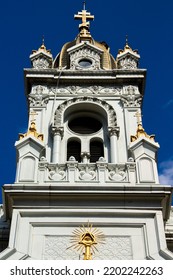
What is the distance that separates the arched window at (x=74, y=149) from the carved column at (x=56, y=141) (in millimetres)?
617

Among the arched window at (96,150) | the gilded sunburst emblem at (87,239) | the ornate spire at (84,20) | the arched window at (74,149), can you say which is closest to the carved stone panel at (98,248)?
the gilded sunburst emblem at (87,239)

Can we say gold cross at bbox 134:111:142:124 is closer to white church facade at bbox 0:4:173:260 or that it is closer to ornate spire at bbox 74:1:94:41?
white church facade at bbox 0:4:173:260

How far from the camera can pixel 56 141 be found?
22.0 meters

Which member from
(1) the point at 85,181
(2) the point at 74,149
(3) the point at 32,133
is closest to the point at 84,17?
(2) the point at 74,149

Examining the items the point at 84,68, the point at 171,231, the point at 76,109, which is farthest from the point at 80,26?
the point at 171,231

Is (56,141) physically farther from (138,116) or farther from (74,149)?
(138,116)

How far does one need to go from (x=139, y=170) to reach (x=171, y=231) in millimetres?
2190

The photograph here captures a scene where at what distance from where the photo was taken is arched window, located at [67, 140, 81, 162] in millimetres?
22453

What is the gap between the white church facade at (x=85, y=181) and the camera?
54.5 feet

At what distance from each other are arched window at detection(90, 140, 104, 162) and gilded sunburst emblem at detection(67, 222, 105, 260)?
18.2ft

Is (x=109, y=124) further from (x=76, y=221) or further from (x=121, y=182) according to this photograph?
(x=76, y=221)

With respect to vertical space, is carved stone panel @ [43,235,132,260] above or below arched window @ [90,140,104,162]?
below

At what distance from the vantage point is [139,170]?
1884 cm

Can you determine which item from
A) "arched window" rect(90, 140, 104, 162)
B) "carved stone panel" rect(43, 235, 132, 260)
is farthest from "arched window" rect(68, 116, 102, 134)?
"carved stone panel" rect(43, 235, 132, 260)
